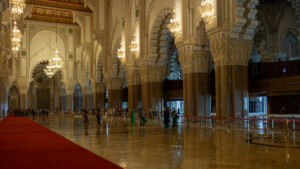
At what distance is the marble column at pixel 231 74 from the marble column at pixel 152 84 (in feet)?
27.2

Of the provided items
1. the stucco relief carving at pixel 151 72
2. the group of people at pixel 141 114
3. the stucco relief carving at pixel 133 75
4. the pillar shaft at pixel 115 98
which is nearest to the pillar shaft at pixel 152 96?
the stucco relief carving at pixel 151 72

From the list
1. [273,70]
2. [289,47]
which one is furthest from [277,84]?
[289,47]

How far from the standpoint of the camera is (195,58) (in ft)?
54.9

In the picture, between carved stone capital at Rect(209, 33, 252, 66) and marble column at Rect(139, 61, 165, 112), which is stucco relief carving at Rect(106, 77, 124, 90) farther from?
carved stone capital at Rect(209, 33, 252, 66)

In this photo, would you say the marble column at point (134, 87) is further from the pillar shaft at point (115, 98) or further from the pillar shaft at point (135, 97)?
the pillar shaft at point (115, 98)

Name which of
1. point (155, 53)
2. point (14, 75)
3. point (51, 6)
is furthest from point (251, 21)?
point (14, 75)

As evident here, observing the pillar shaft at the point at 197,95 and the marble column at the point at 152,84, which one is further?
the marble column at the point at 152,84

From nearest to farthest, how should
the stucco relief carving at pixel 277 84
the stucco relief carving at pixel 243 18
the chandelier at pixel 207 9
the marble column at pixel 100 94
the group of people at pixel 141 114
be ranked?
the stucco relief carving at pixel 243 18
the chandelier at pixel 207 9
the group of people at pixel 141 114
the stucco relief carving at pixel 277 84
the marble column at pixel 100 94

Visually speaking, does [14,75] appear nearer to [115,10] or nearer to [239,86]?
[115,10]

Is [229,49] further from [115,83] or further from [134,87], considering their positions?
[115,83]

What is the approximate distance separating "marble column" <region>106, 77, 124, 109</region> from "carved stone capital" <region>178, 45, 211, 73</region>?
1362 centimetres

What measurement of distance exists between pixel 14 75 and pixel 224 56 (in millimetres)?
31149

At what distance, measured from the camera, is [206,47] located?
1678cm

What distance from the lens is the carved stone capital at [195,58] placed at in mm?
16547
